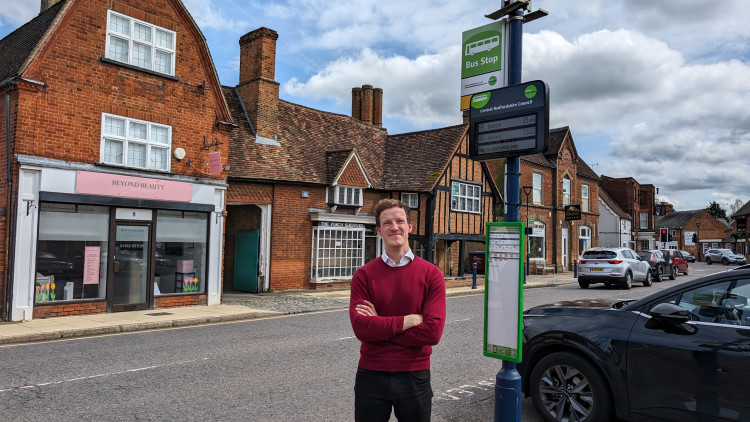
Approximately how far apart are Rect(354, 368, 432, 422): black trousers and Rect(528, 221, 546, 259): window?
28759 millimetres

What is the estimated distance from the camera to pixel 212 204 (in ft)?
49.2

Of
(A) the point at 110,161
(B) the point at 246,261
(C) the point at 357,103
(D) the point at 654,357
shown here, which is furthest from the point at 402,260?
(C) the point at 357,103

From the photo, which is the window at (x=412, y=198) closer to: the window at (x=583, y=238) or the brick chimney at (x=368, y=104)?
the brick chimney at (x=368, y=104)

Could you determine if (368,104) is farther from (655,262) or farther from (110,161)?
(110,161)

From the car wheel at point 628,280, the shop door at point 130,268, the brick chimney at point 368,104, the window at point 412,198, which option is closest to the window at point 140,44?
the shop door at point 130,268

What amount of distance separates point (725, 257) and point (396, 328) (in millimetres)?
63801

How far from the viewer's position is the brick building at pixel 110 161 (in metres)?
11.7

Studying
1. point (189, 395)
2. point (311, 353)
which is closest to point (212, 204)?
point (311, 353)

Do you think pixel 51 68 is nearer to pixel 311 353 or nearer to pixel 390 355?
pixel 311 353

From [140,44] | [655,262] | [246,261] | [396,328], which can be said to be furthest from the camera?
[655,262]

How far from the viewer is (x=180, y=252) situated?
14500 mm

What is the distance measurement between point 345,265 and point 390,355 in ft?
57.3

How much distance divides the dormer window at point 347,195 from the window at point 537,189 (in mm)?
14244

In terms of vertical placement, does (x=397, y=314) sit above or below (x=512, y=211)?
below
